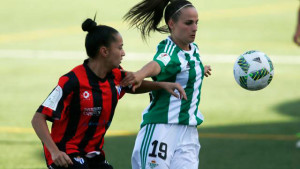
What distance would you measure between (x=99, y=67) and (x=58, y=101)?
0.50 metres

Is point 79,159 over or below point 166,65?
below

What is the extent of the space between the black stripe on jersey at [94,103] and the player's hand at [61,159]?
1.17 feet

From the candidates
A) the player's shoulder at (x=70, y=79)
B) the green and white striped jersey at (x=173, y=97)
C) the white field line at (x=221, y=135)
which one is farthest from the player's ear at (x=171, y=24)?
the white field line at (x=221, y=135)

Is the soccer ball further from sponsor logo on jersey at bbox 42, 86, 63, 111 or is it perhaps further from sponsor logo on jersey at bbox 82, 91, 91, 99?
sponsor logo on jersey at bbox 42, 86, 63, 111

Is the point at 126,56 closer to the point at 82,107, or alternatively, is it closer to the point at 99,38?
the point at 99,38

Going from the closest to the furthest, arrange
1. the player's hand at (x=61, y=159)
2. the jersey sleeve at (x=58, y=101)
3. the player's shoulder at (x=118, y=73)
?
the player's hand at (x=61, y=159)
the jersey sleeve at (x=58, y=101)
the player's shoulder at (x=118, y=73)

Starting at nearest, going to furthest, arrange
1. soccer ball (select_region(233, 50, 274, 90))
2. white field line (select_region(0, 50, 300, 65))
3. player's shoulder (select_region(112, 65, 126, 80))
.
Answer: player's shoulder (select_region(112, 65, 126, 80)) < soccer ball (select_region(233, 50, 274, 90)) < white field line (select_region(0, 50, 300, 65))

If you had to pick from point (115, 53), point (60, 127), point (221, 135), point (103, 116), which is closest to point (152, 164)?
point (103, 116)

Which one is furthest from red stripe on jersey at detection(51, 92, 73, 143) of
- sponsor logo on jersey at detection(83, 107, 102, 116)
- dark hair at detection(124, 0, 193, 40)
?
dark hair at detection(124, 0, 193, 40)

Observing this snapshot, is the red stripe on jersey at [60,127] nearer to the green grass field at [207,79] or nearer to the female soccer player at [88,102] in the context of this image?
the female soccer player at [88,102]

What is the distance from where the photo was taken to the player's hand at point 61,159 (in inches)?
206

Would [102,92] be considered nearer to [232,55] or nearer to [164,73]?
[164,73]

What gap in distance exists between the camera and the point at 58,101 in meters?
5.41

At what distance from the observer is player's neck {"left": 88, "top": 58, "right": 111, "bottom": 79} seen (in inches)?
225
